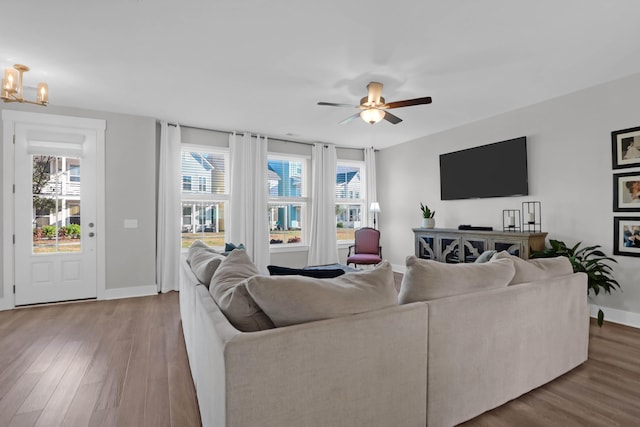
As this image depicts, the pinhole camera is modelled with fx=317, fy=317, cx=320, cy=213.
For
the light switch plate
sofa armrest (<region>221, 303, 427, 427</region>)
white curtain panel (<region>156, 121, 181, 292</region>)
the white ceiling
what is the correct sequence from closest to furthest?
sofa armrest (<region>221, 303, 427, 427</region>) < the white ceiling < the light switch plate < white curtain panel (<region>156, 121, 181, 292</region>)

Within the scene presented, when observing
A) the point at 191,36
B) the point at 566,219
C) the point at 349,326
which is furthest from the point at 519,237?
the point at 191,36

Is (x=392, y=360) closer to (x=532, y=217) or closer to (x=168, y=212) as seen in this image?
(x=532, y=217)

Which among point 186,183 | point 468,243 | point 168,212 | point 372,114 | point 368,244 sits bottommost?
point 368,244

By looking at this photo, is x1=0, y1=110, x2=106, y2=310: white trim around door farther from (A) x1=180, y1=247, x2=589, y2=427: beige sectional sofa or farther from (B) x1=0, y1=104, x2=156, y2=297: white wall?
(A) x1=180, y1=247, x2=589, y2=427: beige sectional sofa

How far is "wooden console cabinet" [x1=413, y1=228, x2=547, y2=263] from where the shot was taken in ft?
12.3

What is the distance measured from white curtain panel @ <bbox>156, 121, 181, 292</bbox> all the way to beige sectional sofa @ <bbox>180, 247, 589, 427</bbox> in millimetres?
3280

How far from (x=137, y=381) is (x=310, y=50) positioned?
2.87m

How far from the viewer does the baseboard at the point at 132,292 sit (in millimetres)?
4281

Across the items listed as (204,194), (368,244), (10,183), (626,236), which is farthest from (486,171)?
(10,183)

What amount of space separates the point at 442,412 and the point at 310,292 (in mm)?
956

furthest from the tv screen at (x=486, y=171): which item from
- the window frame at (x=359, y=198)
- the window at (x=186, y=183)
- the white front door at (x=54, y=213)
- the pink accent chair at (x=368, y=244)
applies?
the white front door at (x=54, y=213)

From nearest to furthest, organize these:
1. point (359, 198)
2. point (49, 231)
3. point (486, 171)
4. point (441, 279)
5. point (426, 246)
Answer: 1. point (441, 279)
2. point (49, 231)
3. point (486, 171)
4. point (426, 246)
5. point (359, 198)

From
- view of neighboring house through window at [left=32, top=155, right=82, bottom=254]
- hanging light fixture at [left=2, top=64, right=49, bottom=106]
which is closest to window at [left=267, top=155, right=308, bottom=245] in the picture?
view of neighboring house through window at [left=32, top=155, right=82, bottom=254]

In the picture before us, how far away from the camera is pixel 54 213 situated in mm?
4082
